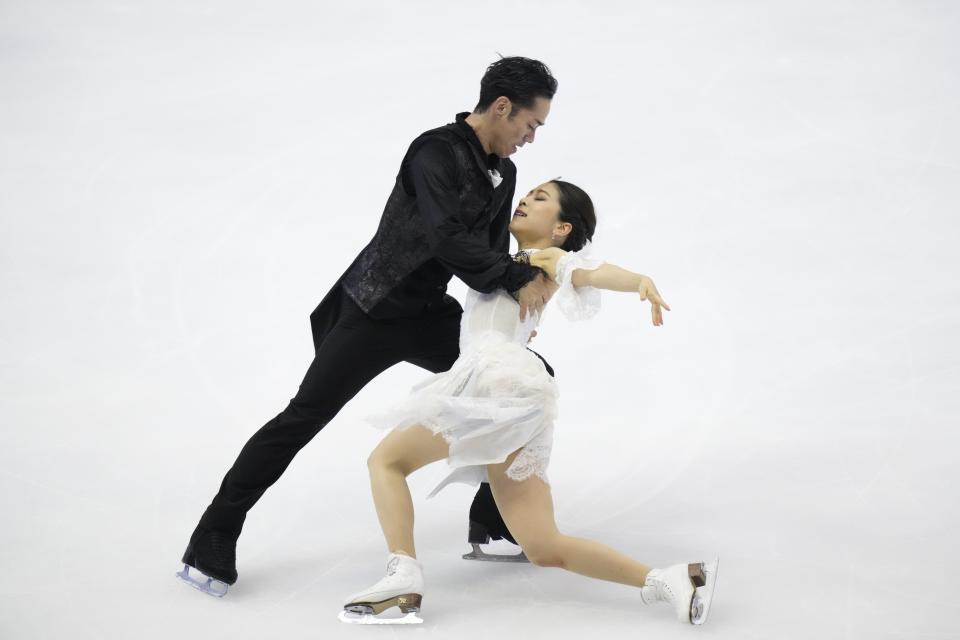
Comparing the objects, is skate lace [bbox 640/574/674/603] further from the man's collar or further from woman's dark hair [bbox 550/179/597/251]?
the man's collar

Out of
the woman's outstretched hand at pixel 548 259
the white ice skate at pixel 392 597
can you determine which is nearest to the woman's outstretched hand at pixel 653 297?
the woman's outstretched hand at pixel 548 259

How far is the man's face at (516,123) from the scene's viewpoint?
3.68 m

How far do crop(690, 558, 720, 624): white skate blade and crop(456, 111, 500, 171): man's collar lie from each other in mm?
1481

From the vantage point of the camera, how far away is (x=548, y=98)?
3713 mm

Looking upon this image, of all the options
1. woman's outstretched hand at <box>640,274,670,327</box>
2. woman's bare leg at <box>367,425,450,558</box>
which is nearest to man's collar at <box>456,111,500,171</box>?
woman's outstretched hand at <box>640,274,670,327</box>

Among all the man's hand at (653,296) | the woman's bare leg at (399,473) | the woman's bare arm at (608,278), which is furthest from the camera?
the woman's bare leg at (399,473)

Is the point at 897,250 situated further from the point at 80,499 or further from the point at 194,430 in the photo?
the point at 80,499

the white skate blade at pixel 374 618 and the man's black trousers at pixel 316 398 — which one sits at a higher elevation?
the man's black trousers at pixel 316 398

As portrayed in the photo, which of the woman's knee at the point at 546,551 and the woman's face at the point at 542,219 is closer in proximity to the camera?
the woman's knee at the point at 546,551

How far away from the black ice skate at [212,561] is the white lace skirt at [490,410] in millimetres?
714

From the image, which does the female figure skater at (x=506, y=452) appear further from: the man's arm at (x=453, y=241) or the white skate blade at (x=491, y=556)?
the white skate blade at (x=491, y=556)

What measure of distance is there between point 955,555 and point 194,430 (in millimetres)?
3531

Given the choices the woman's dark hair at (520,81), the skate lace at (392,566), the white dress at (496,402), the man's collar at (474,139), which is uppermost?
the woman's dark hair at (520,81)

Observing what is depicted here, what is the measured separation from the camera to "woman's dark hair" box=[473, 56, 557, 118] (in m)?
3.63
